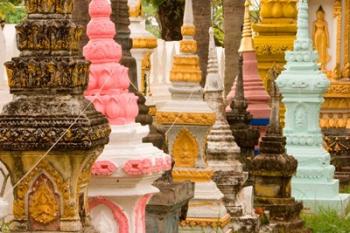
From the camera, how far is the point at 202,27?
20.6m

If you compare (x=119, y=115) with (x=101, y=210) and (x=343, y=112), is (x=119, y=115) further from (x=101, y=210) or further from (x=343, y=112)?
(x=343, y=112)

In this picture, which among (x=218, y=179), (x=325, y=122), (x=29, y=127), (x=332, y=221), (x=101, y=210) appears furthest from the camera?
(x=325, y=122)

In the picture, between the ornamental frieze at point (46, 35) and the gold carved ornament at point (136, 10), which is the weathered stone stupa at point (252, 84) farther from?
the ornamental frieze at point (46, 35)

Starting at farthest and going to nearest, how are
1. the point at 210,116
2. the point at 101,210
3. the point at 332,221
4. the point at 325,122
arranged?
the point at 325,122 < the point at 332,221 < the point at 210,116 < the point at 101,210

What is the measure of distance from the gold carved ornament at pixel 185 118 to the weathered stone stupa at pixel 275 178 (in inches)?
45.5

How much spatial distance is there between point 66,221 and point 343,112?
12074mm

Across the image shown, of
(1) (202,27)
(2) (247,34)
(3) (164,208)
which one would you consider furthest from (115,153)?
(1) (202,27)

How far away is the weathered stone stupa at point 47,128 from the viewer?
752 centimetres

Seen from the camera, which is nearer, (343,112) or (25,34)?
(25,34)

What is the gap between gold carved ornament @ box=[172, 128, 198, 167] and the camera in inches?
484

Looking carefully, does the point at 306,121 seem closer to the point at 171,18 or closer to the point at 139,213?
the point at 139,213

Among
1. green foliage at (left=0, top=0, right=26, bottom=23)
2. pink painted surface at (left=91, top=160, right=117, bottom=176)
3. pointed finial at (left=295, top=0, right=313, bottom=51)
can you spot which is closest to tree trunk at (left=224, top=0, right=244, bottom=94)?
green foliage at (left=0, top=0, right=26, bottom=23)

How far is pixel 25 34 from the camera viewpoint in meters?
7.69

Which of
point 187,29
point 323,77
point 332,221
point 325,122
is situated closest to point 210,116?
point 187,29
